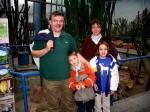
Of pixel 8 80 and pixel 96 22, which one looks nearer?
pixel 8 80

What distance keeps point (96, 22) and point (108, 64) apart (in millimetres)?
559

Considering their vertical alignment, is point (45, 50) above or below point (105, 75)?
above

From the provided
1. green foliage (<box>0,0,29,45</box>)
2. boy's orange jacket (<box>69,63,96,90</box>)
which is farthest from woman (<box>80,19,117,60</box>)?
green foliage (<box>0,0,29,45</box>)

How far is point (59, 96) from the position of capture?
5.26 ft

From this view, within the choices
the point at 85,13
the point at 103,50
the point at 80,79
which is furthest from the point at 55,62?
the point at 85,13

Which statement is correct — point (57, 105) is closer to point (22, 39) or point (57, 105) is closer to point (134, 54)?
point (22, 39)

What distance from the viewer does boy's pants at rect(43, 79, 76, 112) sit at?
59.0 inches

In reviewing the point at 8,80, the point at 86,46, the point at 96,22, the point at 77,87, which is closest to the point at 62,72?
the point at 77,87

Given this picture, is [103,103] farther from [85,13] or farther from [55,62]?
[85,13]

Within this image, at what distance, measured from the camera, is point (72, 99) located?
1646mm

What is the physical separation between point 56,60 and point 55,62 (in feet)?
0.07

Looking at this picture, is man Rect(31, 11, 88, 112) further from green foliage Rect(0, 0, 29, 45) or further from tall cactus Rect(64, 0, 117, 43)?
green foliage Rect(0, 0, 29, 45)

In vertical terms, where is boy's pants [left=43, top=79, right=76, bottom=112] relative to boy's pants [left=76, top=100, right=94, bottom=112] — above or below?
above

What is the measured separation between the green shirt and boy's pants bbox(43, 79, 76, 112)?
0.25 feet
